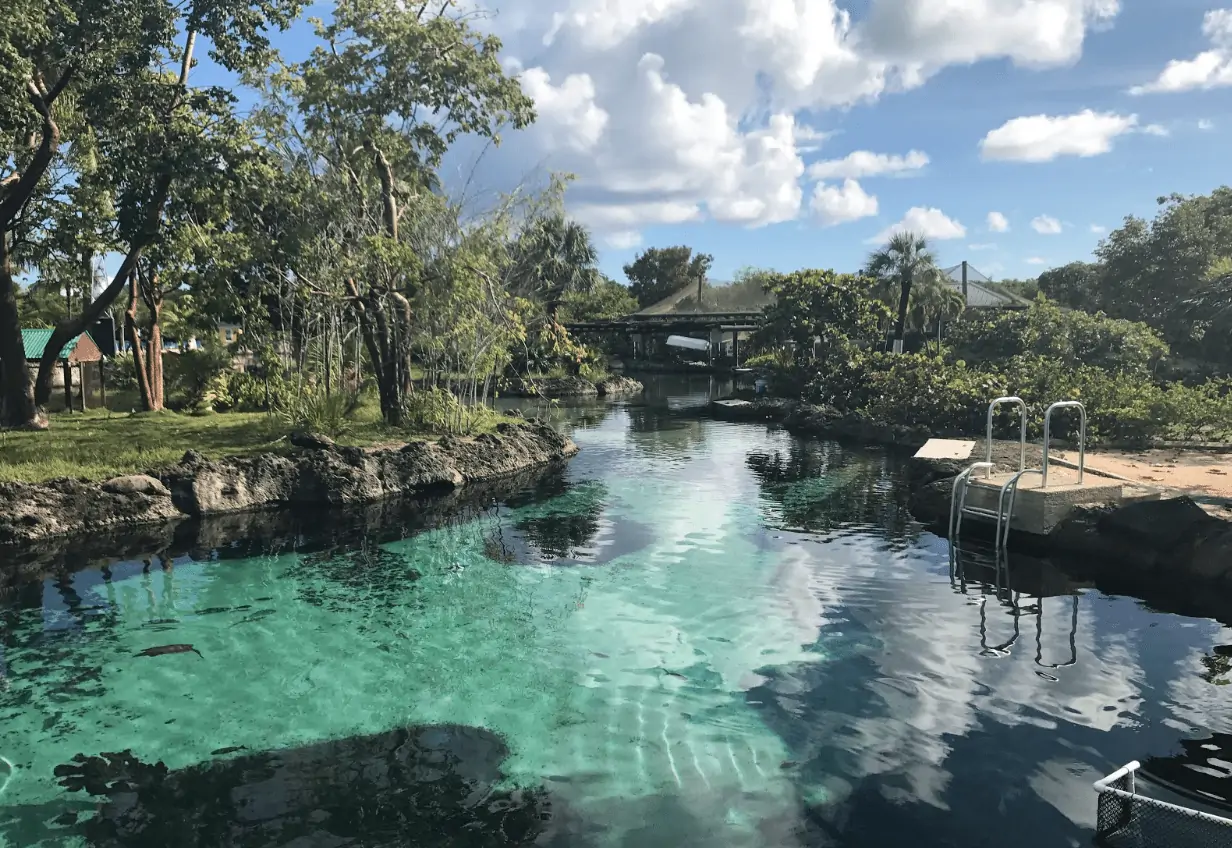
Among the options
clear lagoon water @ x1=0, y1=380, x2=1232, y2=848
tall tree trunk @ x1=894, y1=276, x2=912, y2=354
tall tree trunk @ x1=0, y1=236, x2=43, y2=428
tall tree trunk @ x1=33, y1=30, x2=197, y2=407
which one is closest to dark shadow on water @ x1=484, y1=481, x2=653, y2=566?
clear lagoon water @ x1=0, y1=380, x2=1232, y2=848

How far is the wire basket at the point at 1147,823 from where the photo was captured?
14.5ft

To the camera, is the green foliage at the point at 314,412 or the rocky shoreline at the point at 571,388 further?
the rocky shoreline at the point at 571,388

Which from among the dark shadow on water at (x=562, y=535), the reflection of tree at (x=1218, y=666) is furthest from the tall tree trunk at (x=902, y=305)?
the reflection of tree at (x=1218, y=666)

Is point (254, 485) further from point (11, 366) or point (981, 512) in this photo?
→ point (981, 512)

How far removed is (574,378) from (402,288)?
25.1 metres

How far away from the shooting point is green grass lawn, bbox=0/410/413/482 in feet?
43.7

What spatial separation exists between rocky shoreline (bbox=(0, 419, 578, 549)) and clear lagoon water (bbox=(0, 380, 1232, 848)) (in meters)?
2.23

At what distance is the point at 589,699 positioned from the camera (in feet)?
23.0

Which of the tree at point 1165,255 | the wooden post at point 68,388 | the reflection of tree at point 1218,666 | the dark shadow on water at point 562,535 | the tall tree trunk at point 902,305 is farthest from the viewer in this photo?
the tall tree trunk at point 902,305

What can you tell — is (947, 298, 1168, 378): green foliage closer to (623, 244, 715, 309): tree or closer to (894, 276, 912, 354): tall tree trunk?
(894, 276, 912, 354): tall tree trunk

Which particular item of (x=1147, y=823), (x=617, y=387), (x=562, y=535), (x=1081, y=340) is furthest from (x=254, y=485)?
(x=617, y=387)

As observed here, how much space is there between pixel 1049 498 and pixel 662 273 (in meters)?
72.9

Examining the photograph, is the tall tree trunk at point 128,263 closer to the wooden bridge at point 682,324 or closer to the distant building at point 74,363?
the distant building at point 74,363

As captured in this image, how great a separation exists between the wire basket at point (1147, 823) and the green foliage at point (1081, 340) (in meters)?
20.6
